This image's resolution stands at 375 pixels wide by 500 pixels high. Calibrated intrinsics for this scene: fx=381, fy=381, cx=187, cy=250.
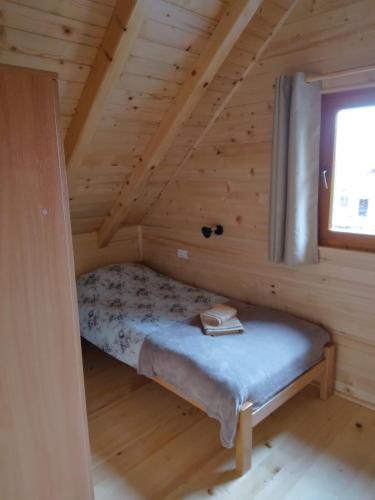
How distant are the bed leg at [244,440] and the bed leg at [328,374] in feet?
2.52

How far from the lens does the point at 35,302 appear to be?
3.58 ft

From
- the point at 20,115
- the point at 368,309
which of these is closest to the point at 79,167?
the point at 20,115

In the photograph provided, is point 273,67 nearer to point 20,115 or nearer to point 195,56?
point 195,56

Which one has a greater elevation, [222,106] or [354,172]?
[222,106]

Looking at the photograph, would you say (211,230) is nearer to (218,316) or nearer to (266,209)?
(266,209)

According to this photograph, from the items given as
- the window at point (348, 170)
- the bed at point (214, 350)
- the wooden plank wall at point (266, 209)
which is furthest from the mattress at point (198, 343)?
the window at point (348, 170)

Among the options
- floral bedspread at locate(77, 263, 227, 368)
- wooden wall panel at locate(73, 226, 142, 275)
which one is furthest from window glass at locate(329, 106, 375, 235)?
wooden wall panel at locate(73, 226, 142, 275)

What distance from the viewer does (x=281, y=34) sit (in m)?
2.29

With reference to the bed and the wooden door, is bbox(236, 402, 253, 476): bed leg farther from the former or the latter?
the wooden door

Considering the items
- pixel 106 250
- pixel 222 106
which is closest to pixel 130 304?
pixel 106 250

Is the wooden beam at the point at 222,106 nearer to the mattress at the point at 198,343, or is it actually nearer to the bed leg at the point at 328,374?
the mattress at the point at 198,343

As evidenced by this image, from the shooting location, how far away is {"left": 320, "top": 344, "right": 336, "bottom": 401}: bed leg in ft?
7.70

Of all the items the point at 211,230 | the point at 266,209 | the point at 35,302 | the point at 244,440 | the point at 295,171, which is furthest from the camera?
the point at 211,230

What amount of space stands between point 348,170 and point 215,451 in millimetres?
1753
